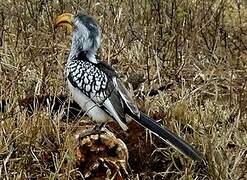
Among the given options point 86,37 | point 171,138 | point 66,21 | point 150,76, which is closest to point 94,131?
point 171,138

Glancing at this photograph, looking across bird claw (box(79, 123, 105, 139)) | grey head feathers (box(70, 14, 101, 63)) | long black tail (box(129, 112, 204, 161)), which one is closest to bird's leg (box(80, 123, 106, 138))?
bird claw (box(79, 123, 105, 139))

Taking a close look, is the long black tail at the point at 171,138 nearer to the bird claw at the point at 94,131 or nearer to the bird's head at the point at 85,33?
the bird claw at the point at 94,131

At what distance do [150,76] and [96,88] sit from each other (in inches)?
46.2

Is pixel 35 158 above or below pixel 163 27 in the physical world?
below

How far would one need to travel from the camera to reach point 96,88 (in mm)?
4500

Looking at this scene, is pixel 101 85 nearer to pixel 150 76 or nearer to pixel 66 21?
pixel 66 21

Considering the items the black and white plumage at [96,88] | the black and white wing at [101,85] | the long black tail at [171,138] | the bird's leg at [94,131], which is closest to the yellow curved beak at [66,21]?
the black and white plumage at [96,88]

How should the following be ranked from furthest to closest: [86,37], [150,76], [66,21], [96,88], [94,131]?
[150,76] → [66,21] → [86,37] → [96,88] → [94,131]

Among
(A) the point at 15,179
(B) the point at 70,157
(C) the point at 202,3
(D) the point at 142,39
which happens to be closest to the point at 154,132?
(B) the point at 70,157

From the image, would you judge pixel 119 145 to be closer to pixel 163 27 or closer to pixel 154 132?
pixel 154 132

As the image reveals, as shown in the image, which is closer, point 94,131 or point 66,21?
point 94,131

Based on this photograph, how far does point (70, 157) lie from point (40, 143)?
0.36 metres

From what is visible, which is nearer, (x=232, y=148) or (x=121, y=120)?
(x=121, y=120)

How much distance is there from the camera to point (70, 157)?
416cm
